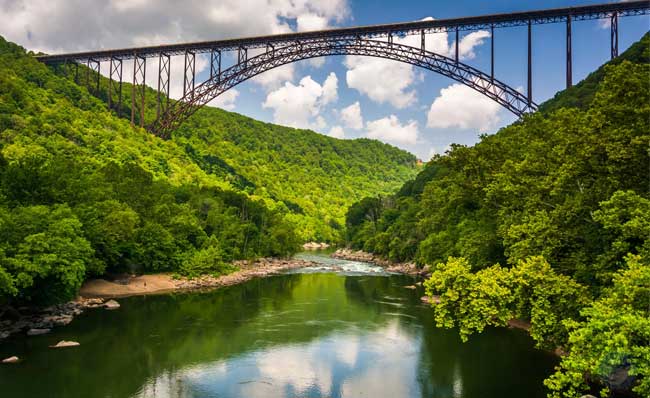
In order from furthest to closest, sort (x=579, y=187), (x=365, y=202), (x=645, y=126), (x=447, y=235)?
(x=365, y=202) < (x=447, y=235) < (x=579, y=187) < (x=645, y=126)

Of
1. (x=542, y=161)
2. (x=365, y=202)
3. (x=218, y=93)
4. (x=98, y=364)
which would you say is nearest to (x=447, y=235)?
(x=542, y=161)

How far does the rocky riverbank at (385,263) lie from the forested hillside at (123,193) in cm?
842

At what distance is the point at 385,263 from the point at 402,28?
1061 inches

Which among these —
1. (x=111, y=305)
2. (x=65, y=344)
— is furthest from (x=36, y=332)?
(x=111, y=305)

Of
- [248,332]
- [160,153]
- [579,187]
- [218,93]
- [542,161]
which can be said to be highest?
[218,93]

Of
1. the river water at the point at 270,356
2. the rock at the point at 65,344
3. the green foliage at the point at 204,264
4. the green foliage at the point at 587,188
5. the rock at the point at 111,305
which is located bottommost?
the river water at the point at 270,356

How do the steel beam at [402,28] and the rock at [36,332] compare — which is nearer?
the rock at [36,332]

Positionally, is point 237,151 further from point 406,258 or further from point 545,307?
point 545,307

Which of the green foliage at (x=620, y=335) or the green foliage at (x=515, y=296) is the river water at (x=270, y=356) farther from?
the green foliage at (x=620, y=335)

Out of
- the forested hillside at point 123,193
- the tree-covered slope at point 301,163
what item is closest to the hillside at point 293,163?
the tree-covered slope at point 301,163

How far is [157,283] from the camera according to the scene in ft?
116

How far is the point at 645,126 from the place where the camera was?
13039 millimetres

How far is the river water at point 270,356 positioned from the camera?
15445 millimetres

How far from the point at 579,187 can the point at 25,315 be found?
78.0ft
